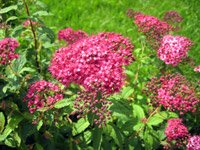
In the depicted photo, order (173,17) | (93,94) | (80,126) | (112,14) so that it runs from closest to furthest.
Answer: (93,94) < (80,126) < (173,17) < (112,14)

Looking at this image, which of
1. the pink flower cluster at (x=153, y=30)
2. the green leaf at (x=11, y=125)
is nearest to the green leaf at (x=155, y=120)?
the pink flower cluster at (x=153, y=30)

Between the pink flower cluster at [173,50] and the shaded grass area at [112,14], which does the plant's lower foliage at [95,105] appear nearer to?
the pink flower cluster at [173,50]

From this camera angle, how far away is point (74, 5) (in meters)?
6.65

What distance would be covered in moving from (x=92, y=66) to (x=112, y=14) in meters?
3.75

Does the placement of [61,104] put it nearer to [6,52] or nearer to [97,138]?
[97,138]

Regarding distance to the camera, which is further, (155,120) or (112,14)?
(112,14)

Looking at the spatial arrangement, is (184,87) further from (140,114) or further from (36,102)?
(36,102)

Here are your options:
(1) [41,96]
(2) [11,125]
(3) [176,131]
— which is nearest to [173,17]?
(3) [176,131]

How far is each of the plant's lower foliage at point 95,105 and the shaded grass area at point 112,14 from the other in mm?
3128

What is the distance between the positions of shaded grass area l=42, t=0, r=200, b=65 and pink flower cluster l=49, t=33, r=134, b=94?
2.88 meters

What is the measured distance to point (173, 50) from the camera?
3604 millimetres

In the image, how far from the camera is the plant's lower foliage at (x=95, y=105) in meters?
2.90

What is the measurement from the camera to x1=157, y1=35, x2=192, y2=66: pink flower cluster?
3584 mm

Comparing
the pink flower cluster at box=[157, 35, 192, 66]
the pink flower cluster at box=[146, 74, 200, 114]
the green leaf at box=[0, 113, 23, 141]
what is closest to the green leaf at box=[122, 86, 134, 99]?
the pink flower cluster at box=[146, 74, 200, 114]
